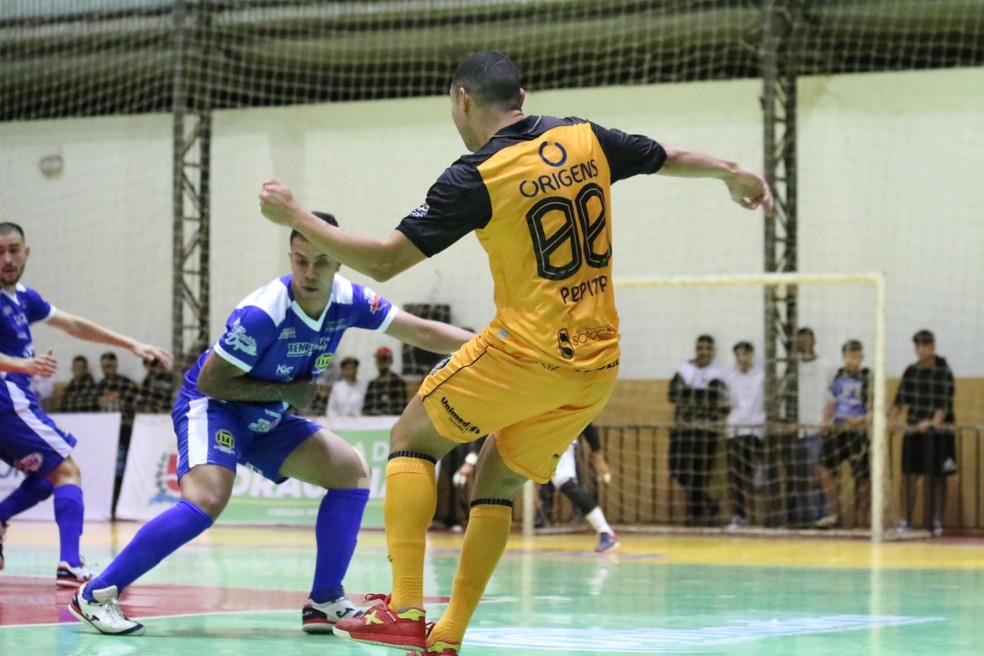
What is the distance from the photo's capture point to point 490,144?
4.96m

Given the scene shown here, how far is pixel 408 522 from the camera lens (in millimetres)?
5039

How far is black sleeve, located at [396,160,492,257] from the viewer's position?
15.8ft

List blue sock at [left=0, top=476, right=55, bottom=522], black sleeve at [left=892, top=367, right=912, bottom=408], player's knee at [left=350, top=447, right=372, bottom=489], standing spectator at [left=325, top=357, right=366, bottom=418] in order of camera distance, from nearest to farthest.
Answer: player's knee at [left=350, top=447, right=372, bottom=489]
blue sock at [left=0, top=476, right=55, bottom=522]
black sleeve at [left=892, top=367, right=912, bottom=408]
standing spectator at [left=325, top=357, right=366, bottom=418]

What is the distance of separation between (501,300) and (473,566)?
3.12 feet

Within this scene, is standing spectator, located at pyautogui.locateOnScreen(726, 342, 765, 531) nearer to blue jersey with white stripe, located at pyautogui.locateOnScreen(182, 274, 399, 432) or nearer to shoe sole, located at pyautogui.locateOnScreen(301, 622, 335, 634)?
blue jersey with white stripe, located at pyautogui.locateOnScreen(182, 274, 399, 432)

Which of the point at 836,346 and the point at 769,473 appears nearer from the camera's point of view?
the point at 769,473

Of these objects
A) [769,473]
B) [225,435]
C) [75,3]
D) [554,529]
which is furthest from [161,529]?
[75,3]

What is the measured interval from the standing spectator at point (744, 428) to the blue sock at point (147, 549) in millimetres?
10755

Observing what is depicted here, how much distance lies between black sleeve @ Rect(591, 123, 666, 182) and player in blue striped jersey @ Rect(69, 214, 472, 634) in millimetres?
1645

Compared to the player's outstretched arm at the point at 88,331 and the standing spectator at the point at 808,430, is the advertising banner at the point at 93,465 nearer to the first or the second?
the standing spectator at the point at 808,430

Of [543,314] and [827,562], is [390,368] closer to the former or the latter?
[827,562]

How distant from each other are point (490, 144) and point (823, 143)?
13682mm

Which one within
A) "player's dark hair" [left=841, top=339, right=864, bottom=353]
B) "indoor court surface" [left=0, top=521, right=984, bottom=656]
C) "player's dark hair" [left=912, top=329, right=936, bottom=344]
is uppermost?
"player's dark hair" [left=912, top=329, right=936, bottom=344]

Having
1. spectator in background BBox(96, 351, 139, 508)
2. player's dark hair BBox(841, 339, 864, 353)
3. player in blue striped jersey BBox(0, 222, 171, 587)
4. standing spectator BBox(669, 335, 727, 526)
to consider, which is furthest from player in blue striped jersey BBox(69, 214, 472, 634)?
spectator in background BBox(96, 351, 139, 508)
